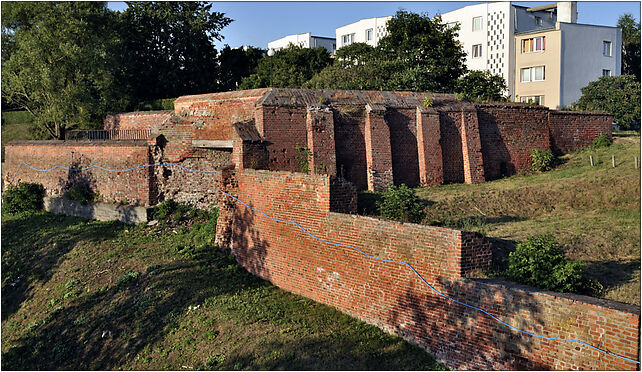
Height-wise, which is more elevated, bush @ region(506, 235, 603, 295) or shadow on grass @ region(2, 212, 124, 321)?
bush @ region(506, 235, 603, 295)

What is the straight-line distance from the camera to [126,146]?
1762cm

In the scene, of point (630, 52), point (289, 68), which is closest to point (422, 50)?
point (289, 68)

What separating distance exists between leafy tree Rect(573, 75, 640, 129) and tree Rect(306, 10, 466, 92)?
8.51m

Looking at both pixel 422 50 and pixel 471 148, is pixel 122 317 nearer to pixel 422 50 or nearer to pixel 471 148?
pixel 471 148

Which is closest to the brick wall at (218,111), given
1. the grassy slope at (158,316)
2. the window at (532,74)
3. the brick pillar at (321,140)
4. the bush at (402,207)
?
the brick pillar at (321,140)

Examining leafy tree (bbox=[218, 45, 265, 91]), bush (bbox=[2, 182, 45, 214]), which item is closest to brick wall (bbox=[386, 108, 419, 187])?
bush (bbox=[2, 182, 45, 214])

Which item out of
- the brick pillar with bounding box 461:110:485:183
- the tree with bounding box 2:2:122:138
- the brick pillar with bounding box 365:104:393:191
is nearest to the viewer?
the brick pillar with bounding box 365:104:393:191

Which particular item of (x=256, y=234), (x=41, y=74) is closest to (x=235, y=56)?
(x=41, y=74)

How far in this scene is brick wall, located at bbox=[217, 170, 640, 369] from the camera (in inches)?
267

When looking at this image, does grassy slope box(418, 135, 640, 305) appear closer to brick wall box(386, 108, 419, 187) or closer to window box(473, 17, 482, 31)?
brick wall box(386, 108, 419, 187)

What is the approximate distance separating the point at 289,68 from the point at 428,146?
19846 millimetres

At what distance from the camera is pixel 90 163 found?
19375mm

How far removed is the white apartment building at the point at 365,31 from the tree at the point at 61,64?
26649 mm

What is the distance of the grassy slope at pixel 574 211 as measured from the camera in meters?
9.79
